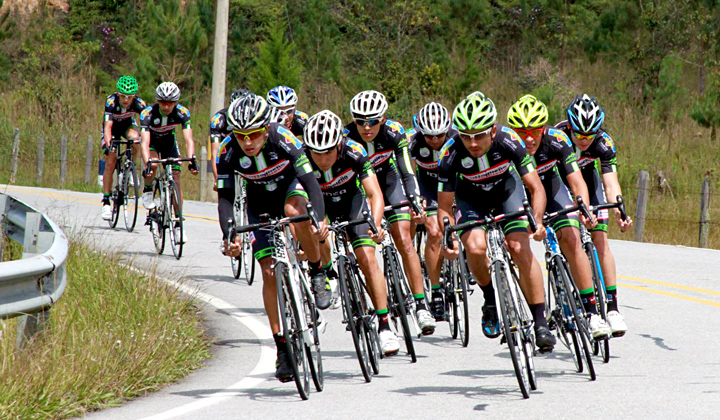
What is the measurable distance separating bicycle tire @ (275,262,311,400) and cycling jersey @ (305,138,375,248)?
4.42 feet

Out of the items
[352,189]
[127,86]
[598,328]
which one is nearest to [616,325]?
[598,328]

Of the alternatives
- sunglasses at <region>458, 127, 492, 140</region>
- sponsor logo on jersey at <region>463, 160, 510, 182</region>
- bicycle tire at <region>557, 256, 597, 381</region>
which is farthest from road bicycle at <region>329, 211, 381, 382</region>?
bicycle tire at <region>557, 256, 597, 381</region>

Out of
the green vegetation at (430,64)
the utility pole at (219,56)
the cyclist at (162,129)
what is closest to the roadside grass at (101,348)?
the cyclist at (162,129)

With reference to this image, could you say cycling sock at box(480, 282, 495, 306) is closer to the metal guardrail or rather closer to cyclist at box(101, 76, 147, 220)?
the metal guardrail

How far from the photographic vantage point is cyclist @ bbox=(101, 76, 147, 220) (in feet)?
54.1

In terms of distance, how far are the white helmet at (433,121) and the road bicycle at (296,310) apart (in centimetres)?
285

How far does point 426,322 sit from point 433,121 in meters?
2.04

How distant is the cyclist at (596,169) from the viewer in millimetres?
8953

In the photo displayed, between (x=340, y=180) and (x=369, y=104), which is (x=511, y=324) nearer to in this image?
(x=340, y=180)

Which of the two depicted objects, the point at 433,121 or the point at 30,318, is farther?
the point at 433,121

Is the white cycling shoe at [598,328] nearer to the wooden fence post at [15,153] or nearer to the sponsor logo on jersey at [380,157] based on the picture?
the sponsor logo on jersey at [380,157]

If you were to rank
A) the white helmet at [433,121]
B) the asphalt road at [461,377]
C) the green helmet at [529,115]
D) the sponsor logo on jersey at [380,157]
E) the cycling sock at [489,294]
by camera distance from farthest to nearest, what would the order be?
the white helmet at [433,121]
the sponsor logo on jersey at [380,157]
the green helmet at [529,115]
the cycling sock at [489,294]
the asphalt road at [461,377]

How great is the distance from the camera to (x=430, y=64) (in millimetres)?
34312

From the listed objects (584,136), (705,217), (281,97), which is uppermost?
(281,97)
